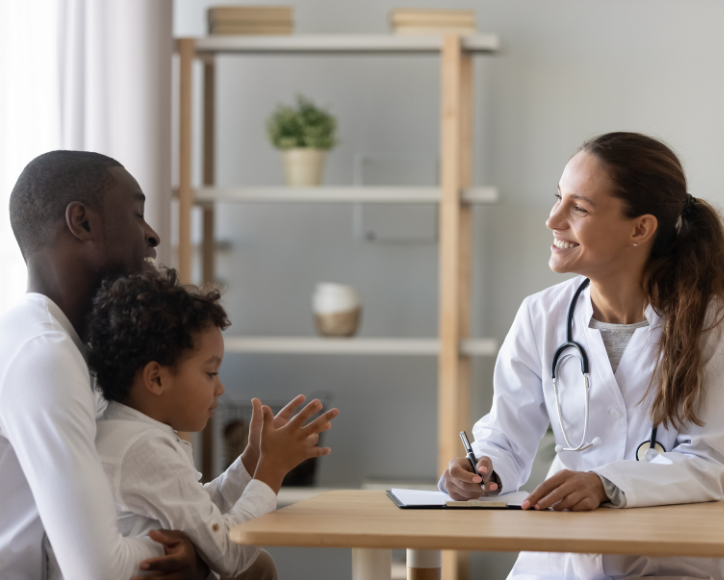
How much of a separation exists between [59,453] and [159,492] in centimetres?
15

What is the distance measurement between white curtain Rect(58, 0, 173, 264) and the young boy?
1.07 meters

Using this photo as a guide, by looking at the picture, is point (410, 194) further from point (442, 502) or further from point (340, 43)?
point (442, 502)

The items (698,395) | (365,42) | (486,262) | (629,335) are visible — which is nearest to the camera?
(698,395)

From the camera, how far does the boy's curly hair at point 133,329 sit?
118 cm

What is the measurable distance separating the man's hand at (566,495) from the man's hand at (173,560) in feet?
1.58

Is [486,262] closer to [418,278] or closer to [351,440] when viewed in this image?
[418,278]

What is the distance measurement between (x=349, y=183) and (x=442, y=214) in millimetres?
546

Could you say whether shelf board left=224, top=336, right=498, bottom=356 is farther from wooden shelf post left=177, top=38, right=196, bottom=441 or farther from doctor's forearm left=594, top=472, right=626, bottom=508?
doctor's forearm left=594, top=472, right=626, bottom=508

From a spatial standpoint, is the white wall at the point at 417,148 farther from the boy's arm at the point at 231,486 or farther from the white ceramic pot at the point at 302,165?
the boy's arm at the point at 231,486

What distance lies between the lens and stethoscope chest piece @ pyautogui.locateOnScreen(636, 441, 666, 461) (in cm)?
143

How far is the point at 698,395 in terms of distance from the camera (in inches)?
55.7

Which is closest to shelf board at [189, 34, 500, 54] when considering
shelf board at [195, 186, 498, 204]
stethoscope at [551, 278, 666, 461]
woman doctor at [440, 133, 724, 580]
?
shelf board at [195, 186, 498, 204]

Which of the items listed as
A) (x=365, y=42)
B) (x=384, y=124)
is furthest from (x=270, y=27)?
(x=384, y=124)

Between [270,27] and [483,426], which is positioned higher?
[270,27]
